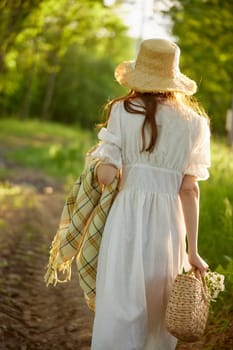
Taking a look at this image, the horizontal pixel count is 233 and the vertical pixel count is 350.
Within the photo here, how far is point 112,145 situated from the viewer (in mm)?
3914

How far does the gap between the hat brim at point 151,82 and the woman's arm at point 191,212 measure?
469 millimetres

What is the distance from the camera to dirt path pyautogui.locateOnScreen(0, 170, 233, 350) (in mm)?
4915

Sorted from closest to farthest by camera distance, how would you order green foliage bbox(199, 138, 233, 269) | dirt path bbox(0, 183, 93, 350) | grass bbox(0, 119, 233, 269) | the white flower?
the white flower < dirt path bbox(0, 183, 93, 350) < green foliage bbox(199, 138, 233, 269) < grass bbox(0, 119, 233, 269)

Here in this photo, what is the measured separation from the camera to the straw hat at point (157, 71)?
3.94 metres

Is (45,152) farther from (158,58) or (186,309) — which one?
(186,309)

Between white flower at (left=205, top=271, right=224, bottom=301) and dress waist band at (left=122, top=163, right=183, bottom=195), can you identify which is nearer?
Result: dress waist band at (left=122, top=163, right=183, bottom=195)

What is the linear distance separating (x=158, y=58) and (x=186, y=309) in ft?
4.27

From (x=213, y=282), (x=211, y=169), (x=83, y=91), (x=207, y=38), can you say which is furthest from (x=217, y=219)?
(x=83, y=91)

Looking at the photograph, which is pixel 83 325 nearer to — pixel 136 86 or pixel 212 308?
pixel 212 308

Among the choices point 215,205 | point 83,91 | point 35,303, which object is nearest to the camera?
point 35,303

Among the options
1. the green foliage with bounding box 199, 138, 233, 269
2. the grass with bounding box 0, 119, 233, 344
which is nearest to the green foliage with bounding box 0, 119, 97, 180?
the grass with bounding box 0, 119, 233, 344

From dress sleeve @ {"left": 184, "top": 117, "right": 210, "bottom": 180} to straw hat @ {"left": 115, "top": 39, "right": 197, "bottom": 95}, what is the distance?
20 centimetres

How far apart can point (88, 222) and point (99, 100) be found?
4712cm

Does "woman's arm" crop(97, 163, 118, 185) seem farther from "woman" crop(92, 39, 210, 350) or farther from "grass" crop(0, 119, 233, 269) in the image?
"grass" crop(0, 119, 233, 269)
